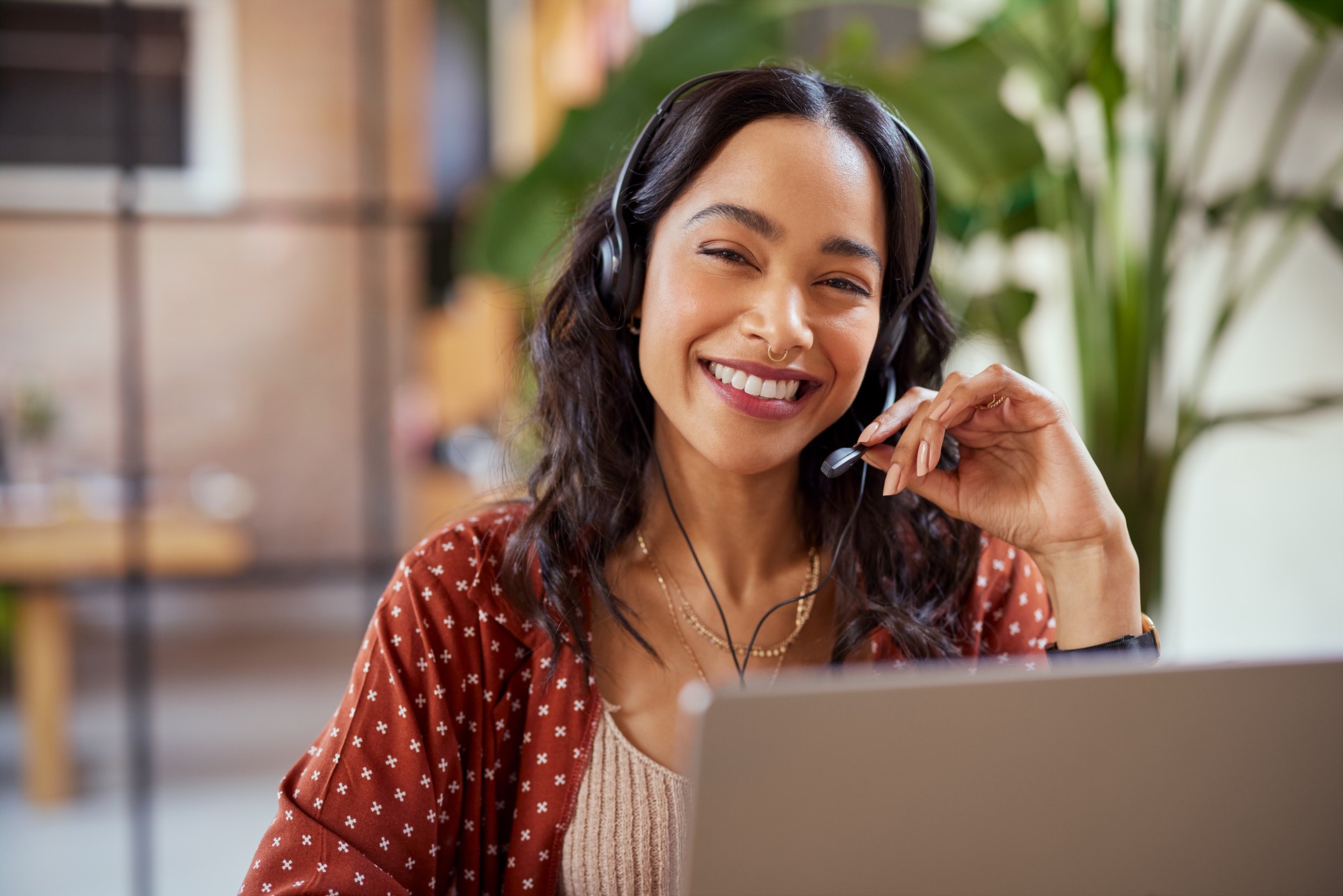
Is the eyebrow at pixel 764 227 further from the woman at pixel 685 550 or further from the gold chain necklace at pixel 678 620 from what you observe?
the gold chain necklace at pixel 678 620

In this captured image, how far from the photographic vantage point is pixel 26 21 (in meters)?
2.44

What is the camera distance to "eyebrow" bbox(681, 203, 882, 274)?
0.96 metres

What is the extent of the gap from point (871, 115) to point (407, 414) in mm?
2195

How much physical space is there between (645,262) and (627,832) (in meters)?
0.54

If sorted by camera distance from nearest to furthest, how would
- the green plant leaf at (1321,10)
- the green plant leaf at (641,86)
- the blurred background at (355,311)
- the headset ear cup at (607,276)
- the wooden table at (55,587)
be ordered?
the headset ear cup at (607,276)
the green plant leaf at (1321,10)
the blurred background at (355,311)
the green plant leaf at (641,86)
the wooden table at (55,587)

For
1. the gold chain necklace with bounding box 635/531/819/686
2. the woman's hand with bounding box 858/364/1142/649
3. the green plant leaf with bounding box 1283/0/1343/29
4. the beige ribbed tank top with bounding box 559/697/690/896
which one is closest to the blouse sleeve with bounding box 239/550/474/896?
the beige ribbed tank top with bounding box 559/697/690/896

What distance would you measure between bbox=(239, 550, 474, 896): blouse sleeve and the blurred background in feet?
0.89

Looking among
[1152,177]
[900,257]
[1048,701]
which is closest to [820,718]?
[1048,701]

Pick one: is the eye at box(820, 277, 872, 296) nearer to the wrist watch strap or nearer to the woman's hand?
the woman's hand

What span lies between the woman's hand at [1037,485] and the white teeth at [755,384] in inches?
3.5

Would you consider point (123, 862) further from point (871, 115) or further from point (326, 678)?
point (871, 115)

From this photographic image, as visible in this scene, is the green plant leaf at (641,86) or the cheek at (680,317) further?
the green plant leaf at (641,86)

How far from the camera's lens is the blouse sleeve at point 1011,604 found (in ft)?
3.75

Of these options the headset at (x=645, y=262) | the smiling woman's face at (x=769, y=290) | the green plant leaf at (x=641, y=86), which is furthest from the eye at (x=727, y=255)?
the green plant leaf at (x=641, y=86)
